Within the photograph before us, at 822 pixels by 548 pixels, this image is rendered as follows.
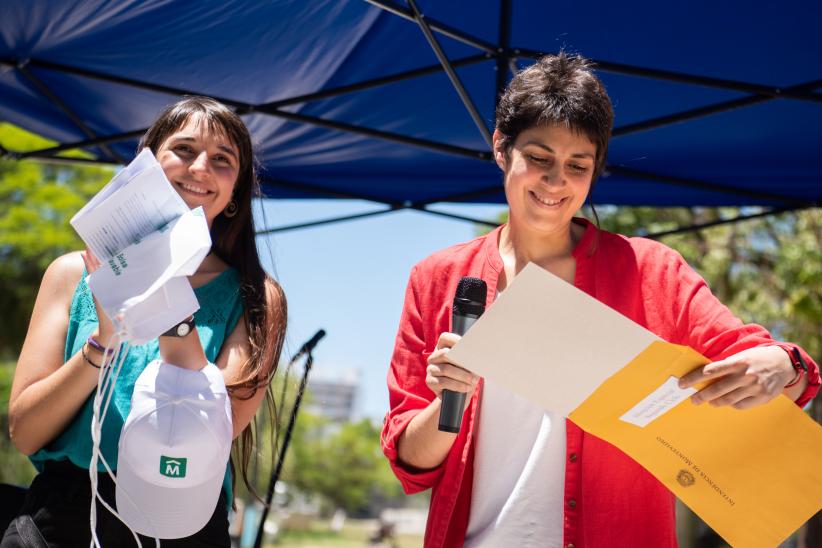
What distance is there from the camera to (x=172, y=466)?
174 cm

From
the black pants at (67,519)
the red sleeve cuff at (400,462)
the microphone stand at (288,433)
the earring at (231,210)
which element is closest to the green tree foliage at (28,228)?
the microphone stand at (288,433)

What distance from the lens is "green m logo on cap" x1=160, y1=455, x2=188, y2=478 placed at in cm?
174

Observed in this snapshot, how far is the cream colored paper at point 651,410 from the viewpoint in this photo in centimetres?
161

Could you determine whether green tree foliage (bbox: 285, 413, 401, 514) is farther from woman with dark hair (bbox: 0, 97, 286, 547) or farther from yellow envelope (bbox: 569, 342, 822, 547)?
yellow envelope (bbox: 569, 342, 822, 547)

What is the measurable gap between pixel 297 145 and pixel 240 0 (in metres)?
1.30

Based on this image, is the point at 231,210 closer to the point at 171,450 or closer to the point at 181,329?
the point at 181,329

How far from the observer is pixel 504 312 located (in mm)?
1602

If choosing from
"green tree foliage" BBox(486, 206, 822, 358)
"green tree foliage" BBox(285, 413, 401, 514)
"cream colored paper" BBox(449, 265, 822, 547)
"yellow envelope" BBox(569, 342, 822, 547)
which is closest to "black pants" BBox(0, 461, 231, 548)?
"cream colored paper" BBox(449, 265, 822, 547)

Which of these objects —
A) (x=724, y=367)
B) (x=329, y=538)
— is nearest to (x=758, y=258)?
(x=724, y=367)

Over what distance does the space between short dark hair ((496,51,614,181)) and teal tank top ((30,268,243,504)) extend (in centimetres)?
85

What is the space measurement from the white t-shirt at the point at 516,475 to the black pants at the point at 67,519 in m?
0.68

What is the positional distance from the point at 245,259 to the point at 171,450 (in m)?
0.85

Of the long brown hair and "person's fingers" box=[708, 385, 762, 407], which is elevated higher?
the long brown hair

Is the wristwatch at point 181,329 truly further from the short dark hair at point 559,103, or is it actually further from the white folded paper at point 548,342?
the short dark hair at point 559,103
